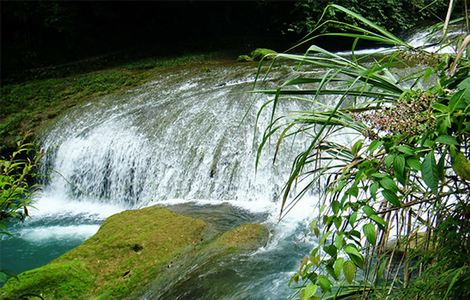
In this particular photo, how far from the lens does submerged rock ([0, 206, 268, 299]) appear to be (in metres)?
3.45

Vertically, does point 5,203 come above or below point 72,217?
above

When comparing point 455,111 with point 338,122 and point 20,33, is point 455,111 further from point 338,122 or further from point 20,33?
point 20,33

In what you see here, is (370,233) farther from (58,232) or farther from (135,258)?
(58,232)

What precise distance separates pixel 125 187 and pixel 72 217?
865mm

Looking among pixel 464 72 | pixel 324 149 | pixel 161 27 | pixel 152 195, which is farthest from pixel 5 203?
pixel 161 27

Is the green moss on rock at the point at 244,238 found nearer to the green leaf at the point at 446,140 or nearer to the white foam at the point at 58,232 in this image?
the white foam at the point at 58,232

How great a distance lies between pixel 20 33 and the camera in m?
13.6

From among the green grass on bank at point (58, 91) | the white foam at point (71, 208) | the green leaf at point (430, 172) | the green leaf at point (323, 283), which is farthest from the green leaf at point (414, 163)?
the green grass on bank at point (58, 91)

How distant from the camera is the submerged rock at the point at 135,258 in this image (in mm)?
3453

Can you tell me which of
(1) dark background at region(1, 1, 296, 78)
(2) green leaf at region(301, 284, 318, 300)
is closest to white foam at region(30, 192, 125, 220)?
(2) green leaf at region(301, 284, 318, 300)

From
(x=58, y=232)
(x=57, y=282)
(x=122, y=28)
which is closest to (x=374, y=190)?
(x=57, y=282)

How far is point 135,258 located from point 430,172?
302 cm

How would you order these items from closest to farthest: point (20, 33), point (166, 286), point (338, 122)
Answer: point (338, 122), point (166, 286), point (20, 33)

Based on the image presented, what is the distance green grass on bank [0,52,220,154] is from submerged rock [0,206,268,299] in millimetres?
4887
